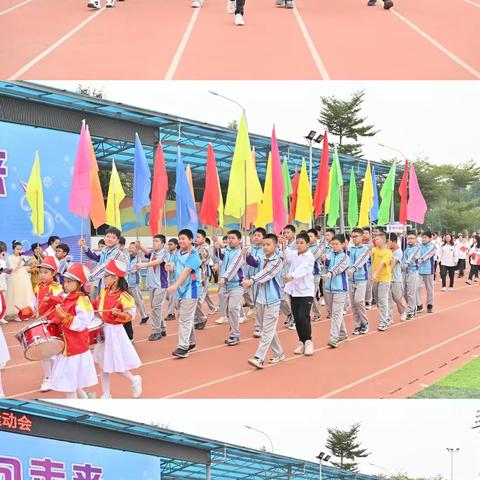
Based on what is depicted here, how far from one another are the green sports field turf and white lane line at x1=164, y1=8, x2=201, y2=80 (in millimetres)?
4243

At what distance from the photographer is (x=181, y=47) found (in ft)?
26.3

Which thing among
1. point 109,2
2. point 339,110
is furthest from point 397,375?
point 339,110

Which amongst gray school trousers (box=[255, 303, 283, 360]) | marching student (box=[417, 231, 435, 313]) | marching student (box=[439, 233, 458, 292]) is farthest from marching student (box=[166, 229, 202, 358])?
marching student (box=[439, 233, 458, 292])

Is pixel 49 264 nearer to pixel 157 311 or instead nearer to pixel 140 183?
pixel 157 311

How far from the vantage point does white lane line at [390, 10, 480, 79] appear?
763 cm

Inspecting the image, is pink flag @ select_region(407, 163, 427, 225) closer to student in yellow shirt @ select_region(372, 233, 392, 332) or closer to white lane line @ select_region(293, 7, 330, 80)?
student in yellow shirt @ select_region(372, 233, 392, 332)

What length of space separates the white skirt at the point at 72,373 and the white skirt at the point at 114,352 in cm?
17

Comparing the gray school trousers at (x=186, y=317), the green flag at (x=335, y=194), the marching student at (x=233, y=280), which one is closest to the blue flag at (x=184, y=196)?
the marching student at (x=233, y=280)

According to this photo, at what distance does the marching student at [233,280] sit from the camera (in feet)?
24.0

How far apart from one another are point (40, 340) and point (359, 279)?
4.31 metres

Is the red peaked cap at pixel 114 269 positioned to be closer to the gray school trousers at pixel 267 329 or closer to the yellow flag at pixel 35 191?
the gray school trousers at pixel 267 329

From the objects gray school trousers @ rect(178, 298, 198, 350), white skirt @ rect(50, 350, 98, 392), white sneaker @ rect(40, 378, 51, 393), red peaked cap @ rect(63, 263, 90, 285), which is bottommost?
white sneaker @ rect(40, 378, 51, 393)

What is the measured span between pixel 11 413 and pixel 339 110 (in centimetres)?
1832

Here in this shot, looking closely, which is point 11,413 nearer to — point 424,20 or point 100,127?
point 100,127
